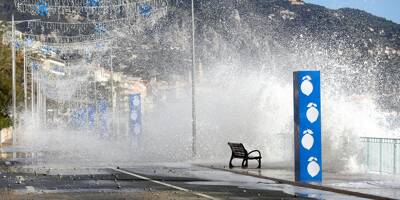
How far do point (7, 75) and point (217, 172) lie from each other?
65618 millimetres

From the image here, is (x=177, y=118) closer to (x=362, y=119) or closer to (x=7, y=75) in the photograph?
(x=7, y=75)

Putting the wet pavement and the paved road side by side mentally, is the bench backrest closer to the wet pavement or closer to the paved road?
the paved road

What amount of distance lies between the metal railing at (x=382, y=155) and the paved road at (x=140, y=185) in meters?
3.98

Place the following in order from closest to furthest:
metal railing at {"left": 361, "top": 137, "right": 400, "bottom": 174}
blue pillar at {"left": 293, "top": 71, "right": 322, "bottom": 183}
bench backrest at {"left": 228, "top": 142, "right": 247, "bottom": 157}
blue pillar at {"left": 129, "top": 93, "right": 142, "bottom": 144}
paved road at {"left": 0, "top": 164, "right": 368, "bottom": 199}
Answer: paved road at {"left": 0, "top": 164, "right": 368, "bottom": 199} → blue pillar at {"left": 293, "top": 71, "right": 322, "bottom": 183} → metal railing at {"left": 361, "top": 137, "right": 400, "bottom": 174} → bench backrest at {"left": 228, "top": 142, "right": 247, "bottom": 157} → blue pillar at {"left": 129, "top": 93, "right": 142, "bottom": 144}

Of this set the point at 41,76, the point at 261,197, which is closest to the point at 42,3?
the point at 261,197

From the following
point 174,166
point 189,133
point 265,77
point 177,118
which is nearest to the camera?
point 174,166

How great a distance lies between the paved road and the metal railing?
3985 millimetres

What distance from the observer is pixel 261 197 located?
68.4 feet

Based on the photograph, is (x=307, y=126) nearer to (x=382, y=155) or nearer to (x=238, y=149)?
(x=382, y=155)

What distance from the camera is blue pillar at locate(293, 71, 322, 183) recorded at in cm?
2550

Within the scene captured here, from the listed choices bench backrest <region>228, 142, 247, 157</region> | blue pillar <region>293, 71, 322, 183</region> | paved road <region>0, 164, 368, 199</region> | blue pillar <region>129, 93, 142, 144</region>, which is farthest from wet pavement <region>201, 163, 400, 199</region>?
blue pillar <region>129, 93, 142, 144</region>

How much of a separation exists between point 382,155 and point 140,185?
8140 mm

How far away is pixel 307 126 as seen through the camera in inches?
1016

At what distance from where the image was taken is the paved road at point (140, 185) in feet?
70.4
